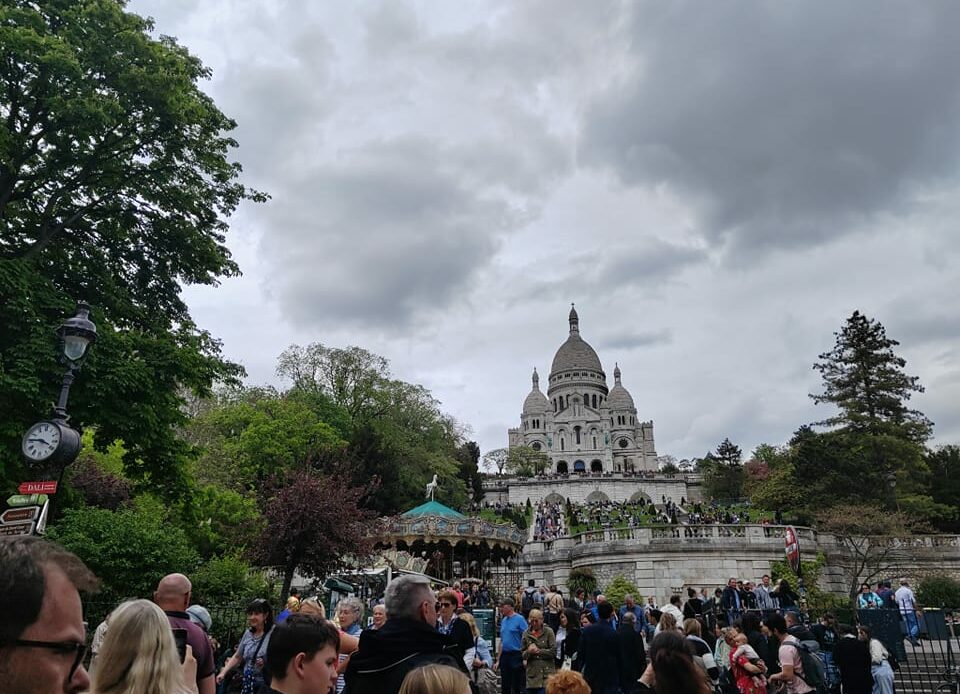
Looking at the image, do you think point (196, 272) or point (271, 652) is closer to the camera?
point (271, 652)

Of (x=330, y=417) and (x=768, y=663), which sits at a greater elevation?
(x=330, y=417)

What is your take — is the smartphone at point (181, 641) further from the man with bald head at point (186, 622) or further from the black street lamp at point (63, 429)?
the black street lamp at point (63, 429)

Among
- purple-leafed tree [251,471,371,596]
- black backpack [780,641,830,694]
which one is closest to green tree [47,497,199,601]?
purple-leafed tree [251,471,371,596]

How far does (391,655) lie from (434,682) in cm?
140

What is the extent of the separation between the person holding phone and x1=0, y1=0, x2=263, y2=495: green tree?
A: 784 cm

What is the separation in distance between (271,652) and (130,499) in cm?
2395

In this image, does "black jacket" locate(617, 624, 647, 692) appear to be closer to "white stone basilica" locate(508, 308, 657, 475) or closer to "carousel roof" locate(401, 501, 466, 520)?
"carousel roof" locate(401, 501, 466, 520)

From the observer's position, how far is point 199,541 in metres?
22.9

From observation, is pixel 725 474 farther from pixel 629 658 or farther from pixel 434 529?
pixel 629 658

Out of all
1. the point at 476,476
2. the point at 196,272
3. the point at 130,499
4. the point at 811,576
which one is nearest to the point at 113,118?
the point at 196,272

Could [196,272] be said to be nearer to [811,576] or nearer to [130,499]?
[130,499]

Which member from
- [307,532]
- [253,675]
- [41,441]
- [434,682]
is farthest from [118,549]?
[434,682]

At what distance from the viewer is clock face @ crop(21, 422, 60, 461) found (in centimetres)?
898

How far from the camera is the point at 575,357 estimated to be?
126 meters
